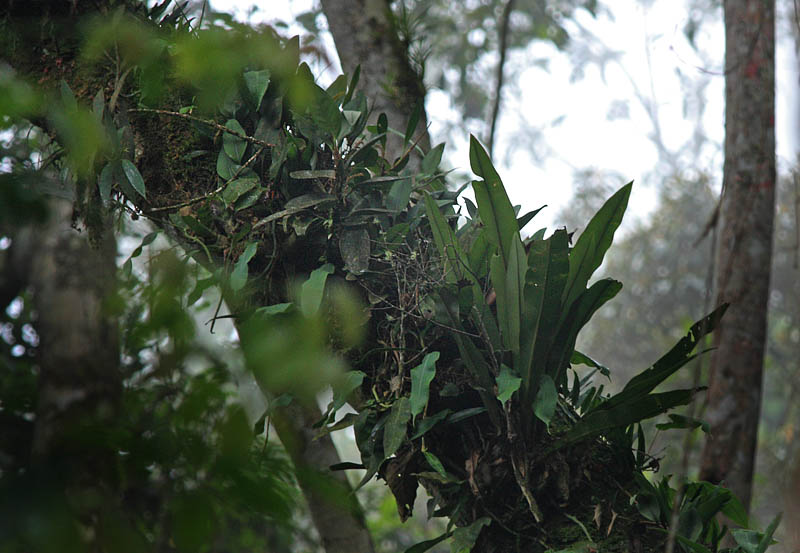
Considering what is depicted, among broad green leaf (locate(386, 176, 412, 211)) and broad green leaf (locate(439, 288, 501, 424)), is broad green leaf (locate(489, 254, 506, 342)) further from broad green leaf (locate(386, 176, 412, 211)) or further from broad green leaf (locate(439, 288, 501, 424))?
broad green leaf (locate(386, 176, 412, 211))

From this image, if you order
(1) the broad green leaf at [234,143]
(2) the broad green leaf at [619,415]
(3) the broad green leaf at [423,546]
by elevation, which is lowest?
(3) the broad green leaf at [423,546]

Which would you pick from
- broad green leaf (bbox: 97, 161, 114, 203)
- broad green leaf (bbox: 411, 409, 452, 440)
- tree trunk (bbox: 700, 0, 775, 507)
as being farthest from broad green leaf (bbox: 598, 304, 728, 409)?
tree trunk (bbox: 700, 0, 775, 507)

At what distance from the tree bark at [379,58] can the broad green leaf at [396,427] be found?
2.65ft

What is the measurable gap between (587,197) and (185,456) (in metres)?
11.4

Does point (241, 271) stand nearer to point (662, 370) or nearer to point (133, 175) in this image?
point (133, 175)

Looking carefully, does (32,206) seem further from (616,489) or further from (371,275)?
(616,489)

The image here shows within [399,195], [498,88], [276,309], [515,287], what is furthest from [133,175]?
[498,88]

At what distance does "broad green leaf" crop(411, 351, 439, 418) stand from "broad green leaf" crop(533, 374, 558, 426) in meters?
0.17

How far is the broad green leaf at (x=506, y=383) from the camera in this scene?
1.00 metres

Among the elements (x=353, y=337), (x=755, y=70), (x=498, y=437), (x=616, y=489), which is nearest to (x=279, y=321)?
(x=353, y=337)

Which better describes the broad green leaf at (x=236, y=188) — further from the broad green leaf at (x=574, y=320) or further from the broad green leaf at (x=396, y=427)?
the broad green leaf at (x=574, y=320)

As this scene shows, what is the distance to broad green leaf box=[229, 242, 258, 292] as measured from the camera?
1112 millimetres

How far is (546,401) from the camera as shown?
1051 millimetres

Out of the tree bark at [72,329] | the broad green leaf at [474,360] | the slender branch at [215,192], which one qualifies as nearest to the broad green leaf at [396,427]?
the broad green leaf at [474,360]
